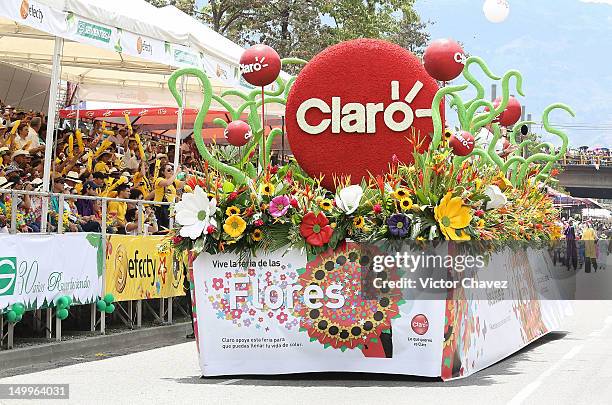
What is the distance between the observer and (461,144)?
12.2 meters

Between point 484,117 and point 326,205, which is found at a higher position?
point 484,117

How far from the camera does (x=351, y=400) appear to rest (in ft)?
33.1

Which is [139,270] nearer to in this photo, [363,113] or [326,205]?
[363,113]

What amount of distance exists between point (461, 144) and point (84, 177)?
7.47 meters

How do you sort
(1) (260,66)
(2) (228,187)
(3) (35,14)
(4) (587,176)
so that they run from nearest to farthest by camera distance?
(2) (228,187), (1) (260,66), (3) (35,14), (4) (587,176)

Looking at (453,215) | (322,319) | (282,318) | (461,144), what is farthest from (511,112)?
(282,318)

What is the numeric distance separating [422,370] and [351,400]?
1.35m

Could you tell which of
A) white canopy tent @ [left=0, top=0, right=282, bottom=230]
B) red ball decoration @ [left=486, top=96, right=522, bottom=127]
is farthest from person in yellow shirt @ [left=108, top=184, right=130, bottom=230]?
red ball decoration @ [left=486, top=96, right=522, bottom=127]

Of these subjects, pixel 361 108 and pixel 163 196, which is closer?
pixel 361 108

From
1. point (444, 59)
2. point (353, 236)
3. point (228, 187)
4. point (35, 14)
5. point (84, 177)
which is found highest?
point (35, 14)

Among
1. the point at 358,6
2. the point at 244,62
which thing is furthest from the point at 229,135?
the point at 358,6

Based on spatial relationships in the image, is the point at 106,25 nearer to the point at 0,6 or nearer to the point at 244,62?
the point at 0,6

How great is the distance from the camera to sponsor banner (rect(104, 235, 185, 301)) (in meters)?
15.8

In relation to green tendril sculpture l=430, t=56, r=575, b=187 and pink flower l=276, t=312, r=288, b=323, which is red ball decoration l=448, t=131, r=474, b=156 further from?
pink flower l=276, t=312, r=288, b=323
